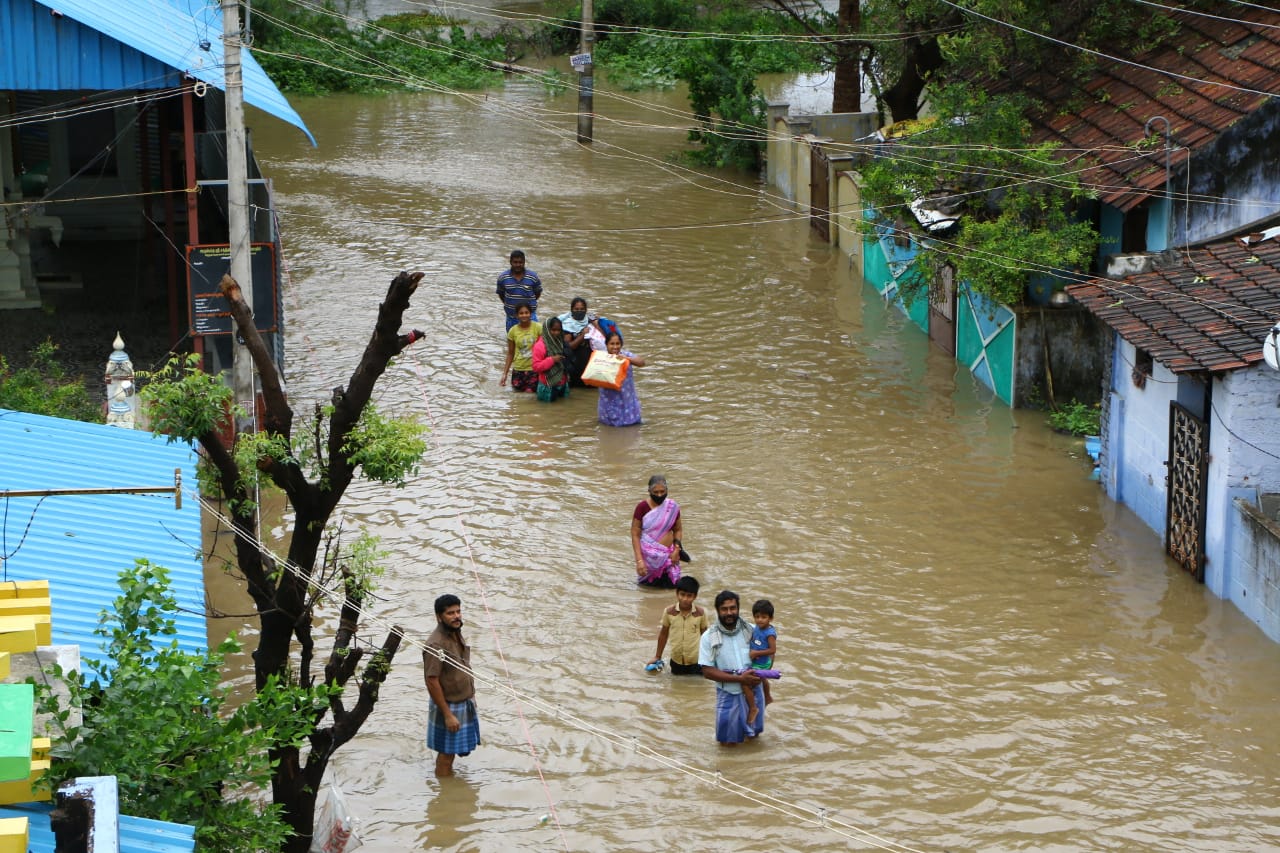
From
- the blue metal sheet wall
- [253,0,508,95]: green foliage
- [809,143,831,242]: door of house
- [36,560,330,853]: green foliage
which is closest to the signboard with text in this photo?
the blue metal sheet wall

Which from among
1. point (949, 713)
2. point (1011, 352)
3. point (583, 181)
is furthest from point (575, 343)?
point (583, 181)

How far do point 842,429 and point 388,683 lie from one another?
715 centimetres

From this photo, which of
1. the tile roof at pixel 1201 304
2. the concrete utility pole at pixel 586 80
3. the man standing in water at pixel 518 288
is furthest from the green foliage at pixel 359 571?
the concrete utility pole at pixel 586 80

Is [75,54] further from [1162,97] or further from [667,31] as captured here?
[667,31]

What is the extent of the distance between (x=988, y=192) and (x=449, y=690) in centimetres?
1008

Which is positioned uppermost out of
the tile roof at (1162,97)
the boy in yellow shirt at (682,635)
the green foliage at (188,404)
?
the tile roof at (1162,97)

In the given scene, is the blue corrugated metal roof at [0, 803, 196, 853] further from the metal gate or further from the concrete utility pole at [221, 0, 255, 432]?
the metal gate

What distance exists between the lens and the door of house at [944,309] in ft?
62.3

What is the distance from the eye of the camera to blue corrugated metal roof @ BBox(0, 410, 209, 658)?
8898 mm

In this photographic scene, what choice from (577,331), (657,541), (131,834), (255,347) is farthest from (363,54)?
(131,834)

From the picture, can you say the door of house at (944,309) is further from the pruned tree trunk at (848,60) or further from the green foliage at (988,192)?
the pruned tree trunk at (848,60)

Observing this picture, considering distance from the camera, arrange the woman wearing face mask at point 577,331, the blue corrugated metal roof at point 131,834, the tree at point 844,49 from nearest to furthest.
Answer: the blue corrugated metal roof at point 131,834, the woman wearing face mask at point 577,331, the tree at point 844,49

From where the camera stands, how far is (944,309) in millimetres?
19469

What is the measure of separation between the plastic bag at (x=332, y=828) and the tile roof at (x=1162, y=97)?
427 inches
